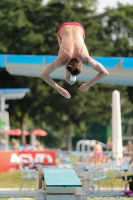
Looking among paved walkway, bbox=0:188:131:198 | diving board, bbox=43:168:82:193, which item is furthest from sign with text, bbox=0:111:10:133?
diving board, bbox=43:168:82:193

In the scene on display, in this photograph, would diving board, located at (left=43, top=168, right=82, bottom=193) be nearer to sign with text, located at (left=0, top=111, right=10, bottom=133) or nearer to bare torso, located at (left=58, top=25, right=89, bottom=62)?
bare torso, located at (left=58, top=25, right=89, bottom=62)

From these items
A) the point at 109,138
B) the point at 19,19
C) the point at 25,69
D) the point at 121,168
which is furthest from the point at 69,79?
the point at 19,19

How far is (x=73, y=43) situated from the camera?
8516 millimetres

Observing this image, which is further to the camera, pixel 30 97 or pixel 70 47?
pixel 30 97

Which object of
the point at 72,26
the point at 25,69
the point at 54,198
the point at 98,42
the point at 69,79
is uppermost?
the point at 98,42

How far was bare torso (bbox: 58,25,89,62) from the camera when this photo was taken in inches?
332

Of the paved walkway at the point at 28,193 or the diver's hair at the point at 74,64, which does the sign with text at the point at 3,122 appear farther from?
the diver's hair at the point at 74,64

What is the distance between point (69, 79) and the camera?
890 centimetres

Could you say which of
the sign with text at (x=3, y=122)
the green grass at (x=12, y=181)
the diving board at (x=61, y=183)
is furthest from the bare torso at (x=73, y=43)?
the sign with text at (x=3, y=122)

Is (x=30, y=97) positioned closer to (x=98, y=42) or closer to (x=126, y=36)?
(x=98, y=42)

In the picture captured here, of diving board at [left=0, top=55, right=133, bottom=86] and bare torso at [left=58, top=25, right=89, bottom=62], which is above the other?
diving board at [left=0, top=55, right=133, bottom=86]

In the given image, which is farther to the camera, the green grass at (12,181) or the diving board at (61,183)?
the green grass at (12,181)

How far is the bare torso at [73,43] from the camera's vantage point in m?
8.44

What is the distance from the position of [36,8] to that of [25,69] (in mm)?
26909
